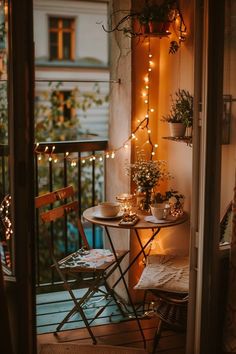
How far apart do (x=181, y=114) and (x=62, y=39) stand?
348 inches

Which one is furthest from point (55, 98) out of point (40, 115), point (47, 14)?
point (47, 14)

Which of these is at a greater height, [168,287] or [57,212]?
[57,212]

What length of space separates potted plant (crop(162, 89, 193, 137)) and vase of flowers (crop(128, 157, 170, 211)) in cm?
30

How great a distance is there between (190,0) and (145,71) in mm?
612

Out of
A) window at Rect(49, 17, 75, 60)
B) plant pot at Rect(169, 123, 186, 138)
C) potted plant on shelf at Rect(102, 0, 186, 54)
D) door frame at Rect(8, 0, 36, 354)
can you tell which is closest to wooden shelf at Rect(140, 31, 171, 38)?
potted plant on shelf at Rect(102, 0, 186, 54)

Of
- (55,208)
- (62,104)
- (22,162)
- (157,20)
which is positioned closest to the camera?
(22,162)

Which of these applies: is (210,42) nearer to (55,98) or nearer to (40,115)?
(55,98)

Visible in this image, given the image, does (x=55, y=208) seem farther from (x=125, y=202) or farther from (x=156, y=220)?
(x=156, y=220)

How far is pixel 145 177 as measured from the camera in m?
3.62

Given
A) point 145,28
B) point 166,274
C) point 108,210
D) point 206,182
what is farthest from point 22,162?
point 145,28

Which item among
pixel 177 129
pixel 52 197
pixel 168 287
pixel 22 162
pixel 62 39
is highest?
pixel 62 39

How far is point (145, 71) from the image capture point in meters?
3.80

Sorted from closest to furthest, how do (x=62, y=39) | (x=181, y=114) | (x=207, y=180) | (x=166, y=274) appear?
(x=207, y=180) < (x=166, y=274) < (x=181, y=114) < (x=62, y=39)

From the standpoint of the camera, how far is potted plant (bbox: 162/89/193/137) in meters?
3.36
